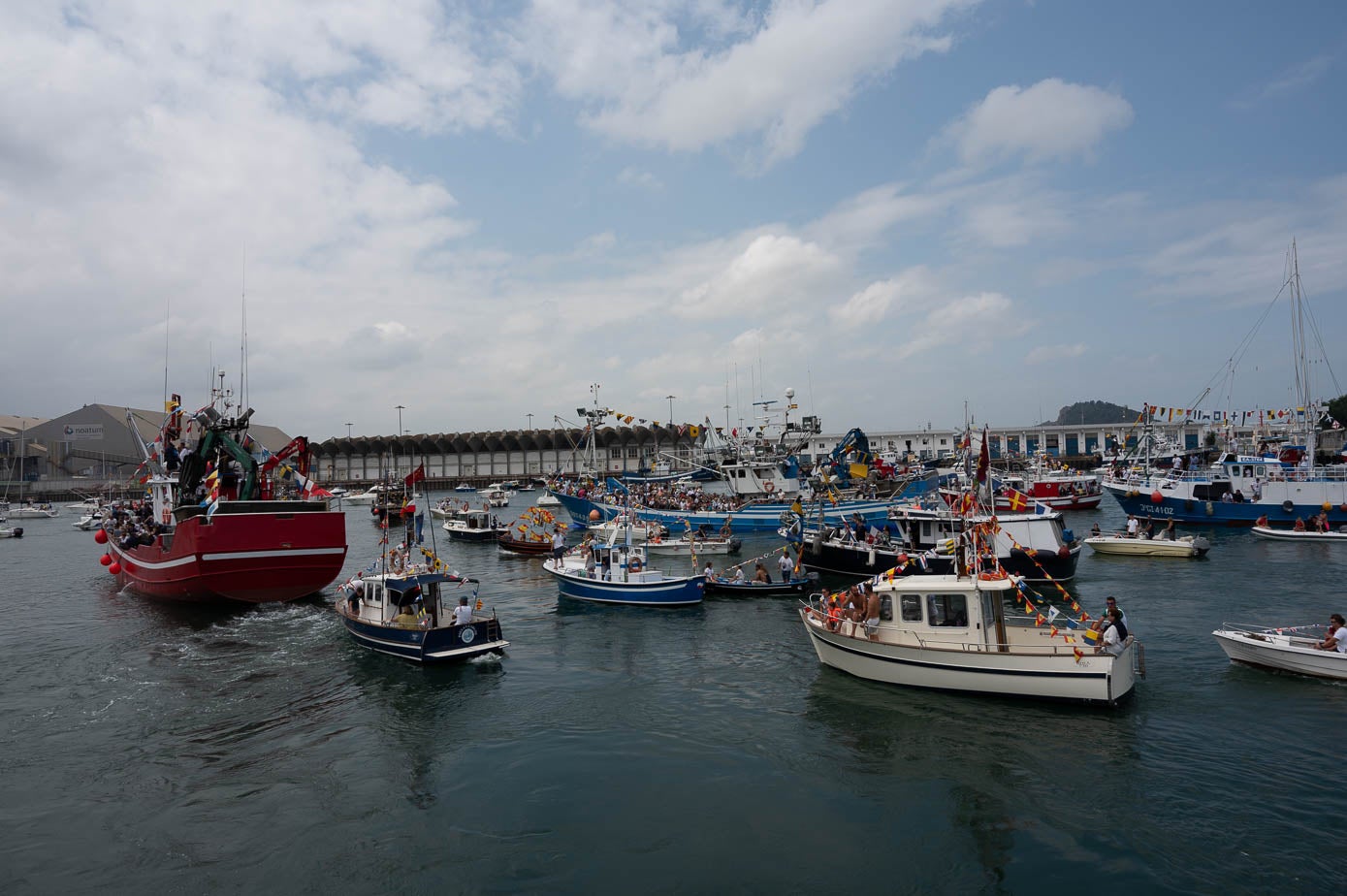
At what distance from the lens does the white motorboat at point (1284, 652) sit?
1783cm

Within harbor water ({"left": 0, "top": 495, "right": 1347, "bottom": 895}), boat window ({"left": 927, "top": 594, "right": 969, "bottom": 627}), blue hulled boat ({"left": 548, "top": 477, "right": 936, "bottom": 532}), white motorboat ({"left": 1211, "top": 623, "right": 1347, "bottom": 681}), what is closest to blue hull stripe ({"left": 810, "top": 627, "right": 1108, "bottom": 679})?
harbor water ({"left": 0, "top": 495, "right": 1347, "bottom": 895})

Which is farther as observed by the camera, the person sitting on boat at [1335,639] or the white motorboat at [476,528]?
the white motorboat at [476,528]

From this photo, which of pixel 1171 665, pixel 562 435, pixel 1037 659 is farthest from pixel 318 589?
pixel 562 435

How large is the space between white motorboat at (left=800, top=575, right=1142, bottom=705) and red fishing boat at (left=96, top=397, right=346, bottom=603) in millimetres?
23657

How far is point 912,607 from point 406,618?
49.1 ft

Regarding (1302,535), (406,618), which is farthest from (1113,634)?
(1302,535)

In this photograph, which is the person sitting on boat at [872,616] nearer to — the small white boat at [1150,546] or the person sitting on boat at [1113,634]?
the person sitting on boat at [1113,634]

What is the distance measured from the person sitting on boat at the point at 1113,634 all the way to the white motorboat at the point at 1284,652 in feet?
16.0

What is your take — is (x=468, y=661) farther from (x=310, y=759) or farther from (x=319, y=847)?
(x=319, y=847)

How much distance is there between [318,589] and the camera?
3409 centimetres

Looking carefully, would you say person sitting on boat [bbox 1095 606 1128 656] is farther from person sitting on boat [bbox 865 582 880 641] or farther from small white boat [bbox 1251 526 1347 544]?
small white boat [bbox 1251 526 1347 544]

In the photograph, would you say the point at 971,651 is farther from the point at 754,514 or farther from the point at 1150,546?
the point at 754,514

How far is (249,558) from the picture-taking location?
30469 mm

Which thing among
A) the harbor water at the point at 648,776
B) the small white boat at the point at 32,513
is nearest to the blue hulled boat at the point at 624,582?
the harbor water at the point at 648,776
